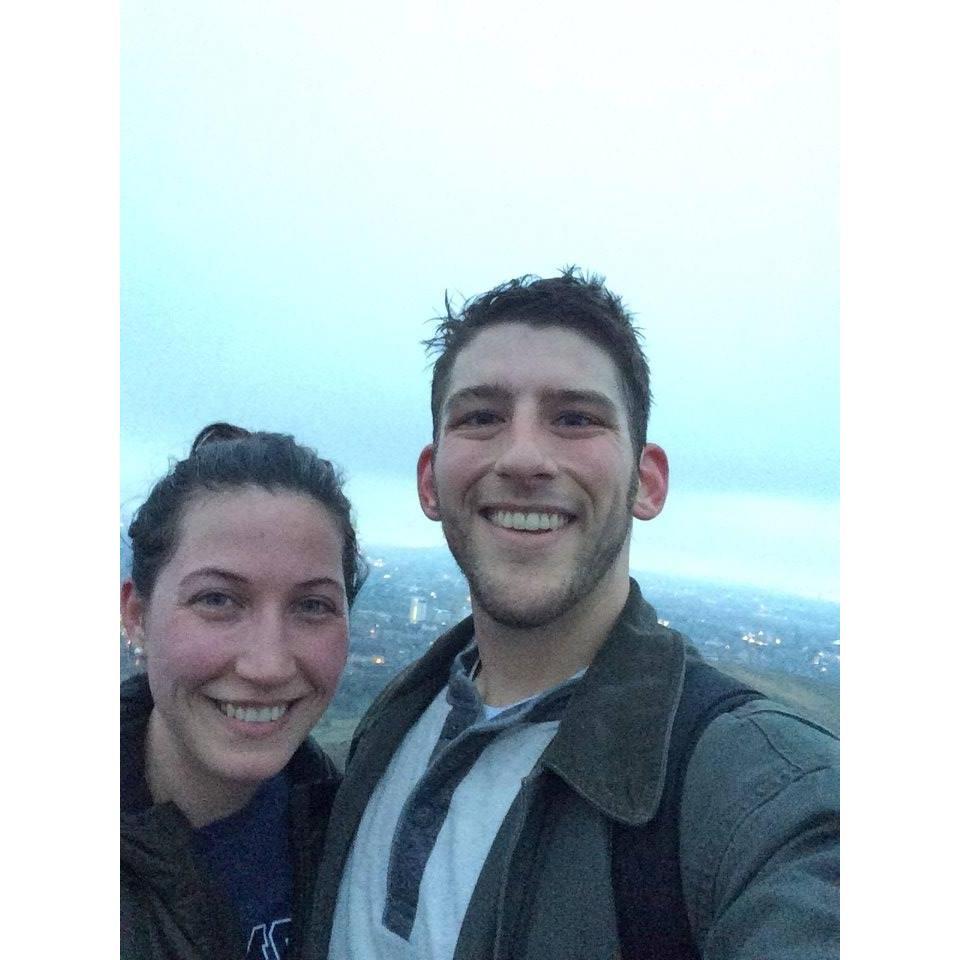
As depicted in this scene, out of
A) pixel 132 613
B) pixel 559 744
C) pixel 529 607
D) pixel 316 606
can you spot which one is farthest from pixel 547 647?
pixel 132 613

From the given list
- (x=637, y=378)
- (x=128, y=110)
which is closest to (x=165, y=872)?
(x=637, y=378)

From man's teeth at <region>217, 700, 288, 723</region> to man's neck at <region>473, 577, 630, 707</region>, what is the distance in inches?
14.9

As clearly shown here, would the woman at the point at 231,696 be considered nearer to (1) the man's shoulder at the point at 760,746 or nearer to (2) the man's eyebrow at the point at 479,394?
(2) the man's eyebrow at the point at 479,394

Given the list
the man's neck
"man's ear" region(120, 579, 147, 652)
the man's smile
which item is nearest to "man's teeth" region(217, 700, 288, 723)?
"man's ear" region(120, 579, 147, 652)

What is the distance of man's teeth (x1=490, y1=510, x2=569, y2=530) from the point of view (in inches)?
58.4

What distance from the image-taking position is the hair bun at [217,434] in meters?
1.70

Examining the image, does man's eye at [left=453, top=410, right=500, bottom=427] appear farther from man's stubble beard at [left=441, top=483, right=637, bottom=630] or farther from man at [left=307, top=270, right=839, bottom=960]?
man's stubble beard at [left=441, top=483, right=637, bottom=630]

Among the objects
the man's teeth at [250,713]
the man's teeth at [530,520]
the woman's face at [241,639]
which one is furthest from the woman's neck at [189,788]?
the man's teeth at [530,520]

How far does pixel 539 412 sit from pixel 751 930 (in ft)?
2.62

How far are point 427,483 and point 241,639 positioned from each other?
43cm

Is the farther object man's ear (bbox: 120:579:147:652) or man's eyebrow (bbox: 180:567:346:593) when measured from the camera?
man's ear (bbox: 120:579:147:652)

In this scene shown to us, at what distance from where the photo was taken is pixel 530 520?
1.49m

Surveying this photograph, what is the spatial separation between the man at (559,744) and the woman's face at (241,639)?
0.16m

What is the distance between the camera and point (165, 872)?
1.55 meters
